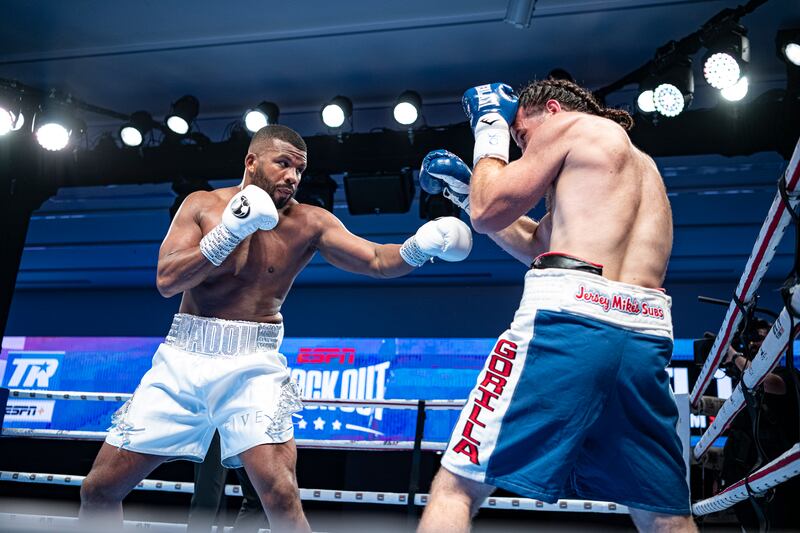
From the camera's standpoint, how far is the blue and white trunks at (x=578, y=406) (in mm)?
1475

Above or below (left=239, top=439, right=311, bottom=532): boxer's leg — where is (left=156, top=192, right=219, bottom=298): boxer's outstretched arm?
above

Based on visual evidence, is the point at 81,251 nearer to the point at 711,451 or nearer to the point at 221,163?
the point at 221,163

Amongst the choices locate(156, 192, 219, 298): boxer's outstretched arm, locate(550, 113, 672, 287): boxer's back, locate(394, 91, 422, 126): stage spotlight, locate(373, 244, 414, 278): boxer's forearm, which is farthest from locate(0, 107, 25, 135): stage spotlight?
locate(550, 113, 672, 287): boxer's back

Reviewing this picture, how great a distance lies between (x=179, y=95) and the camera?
5707mm

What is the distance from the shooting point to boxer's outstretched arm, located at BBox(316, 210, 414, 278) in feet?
8.79

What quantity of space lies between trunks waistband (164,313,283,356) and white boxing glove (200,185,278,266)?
24cm

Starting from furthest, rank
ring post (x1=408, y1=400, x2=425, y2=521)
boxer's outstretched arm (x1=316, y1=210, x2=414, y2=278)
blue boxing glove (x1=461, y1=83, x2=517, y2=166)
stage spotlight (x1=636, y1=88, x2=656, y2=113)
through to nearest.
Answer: stage spotlight (x1=636, y1=88, x2=656, y2=113) → ring post (x1=408, y1=400, x2=425, y2=521) → boxer's outstretched arm (x1=316, y1=210, x2=414, y2=278) → blue boxing glove (x1=461, y1=83, x2=517, y2=166)

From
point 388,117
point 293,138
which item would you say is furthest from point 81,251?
point 293,138

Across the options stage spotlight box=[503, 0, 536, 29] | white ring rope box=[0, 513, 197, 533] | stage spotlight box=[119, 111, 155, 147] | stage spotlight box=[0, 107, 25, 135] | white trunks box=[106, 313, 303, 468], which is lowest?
white ring rope box=[0, 513, 197, 533]

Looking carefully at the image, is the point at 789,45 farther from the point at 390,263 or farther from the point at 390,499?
the point at 390,499

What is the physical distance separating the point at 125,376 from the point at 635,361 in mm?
7016

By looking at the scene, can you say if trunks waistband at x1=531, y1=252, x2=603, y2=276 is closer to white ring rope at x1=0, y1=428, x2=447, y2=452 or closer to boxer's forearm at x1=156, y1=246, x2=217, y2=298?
boxer's forearm at x1=156, y1=246, x2=217, y2=298

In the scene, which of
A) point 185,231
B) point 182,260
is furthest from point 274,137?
Result: point 182,260

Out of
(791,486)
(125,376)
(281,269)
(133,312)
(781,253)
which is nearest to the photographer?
(281,269)
